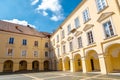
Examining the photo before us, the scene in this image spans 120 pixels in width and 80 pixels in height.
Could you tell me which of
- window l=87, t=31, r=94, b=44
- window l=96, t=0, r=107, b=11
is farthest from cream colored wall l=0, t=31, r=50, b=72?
window l=96, t=0, r=107, b=11

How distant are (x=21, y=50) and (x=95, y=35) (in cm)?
2061

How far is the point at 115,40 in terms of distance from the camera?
11133 millimetres

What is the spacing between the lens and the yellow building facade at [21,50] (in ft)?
83.8

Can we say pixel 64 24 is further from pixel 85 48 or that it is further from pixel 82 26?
pixel 85 48

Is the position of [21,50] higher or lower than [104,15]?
lower

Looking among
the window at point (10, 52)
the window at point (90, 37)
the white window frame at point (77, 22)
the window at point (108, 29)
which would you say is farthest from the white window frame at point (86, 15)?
the window at point (10, 52)

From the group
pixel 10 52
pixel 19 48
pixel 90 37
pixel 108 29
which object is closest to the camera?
pixel 108 29

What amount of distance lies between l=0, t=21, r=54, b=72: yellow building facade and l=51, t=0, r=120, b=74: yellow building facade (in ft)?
34.8

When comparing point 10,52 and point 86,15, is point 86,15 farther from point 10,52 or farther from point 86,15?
point 10,52

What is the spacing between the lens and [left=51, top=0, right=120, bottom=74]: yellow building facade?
11.7 m

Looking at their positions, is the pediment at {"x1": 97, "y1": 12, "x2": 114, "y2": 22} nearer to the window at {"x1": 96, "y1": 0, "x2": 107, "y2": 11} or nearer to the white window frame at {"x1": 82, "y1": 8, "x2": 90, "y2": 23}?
the window at {"x1": 96, "y1": 0, "x2": 107, "y2": 11}

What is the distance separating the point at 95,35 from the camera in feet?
45.6

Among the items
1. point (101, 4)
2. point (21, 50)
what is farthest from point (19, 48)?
point (101, 4)

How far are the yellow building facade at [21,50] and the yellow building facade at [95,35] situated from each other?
34.8 feet
